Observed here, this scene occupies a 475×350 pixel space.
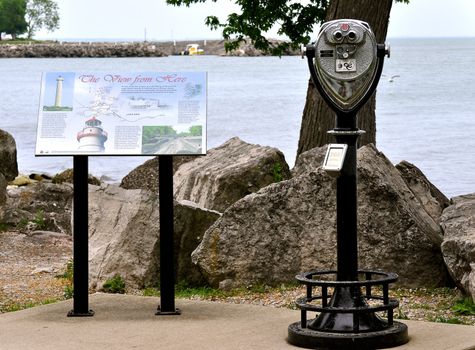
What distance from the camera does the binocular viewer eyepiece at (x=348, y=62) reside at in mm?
Result: 7062

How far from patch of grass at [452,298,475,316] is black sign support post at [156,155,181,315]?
1.90 metres

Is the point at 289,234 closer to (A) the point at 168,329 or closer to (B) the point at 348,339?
(A) the point at 168,329

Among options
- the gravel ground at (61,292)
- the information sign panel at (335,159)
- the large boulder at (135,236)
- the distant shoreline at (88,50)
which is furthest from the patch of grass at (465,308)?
the distant shoreline at (88,50)

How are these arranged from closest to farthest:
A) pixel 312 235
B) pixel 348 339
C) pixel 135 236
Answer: pixel 348 339, pixel 312 235, pixel 135 236

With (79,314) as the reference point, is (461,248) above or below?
above

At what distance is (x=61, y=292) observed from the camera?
9.83 metres

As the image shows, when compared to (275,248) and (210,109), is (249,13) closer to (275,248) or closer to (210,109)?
(275,248)

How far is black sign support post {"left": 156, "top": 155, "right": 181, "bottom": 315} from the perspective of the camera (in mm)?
8117

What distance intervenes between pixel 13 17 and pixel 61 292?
Answer: 151 metres

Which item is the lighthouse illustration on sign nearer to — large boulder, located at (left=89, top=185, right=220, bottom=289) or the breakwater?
large boulder, located at (left=89, top=185, right=220, bottom=289)

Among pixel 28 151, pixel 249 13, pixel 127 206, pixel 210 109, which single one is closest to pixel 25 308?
pixel 127 206

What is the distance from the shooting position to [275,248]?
9.29 meters

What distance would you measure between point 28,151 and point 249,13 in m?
18.2

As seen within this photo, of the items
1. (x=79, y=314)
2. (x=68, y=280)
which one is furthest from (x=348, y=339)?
(x=68, y=280)
